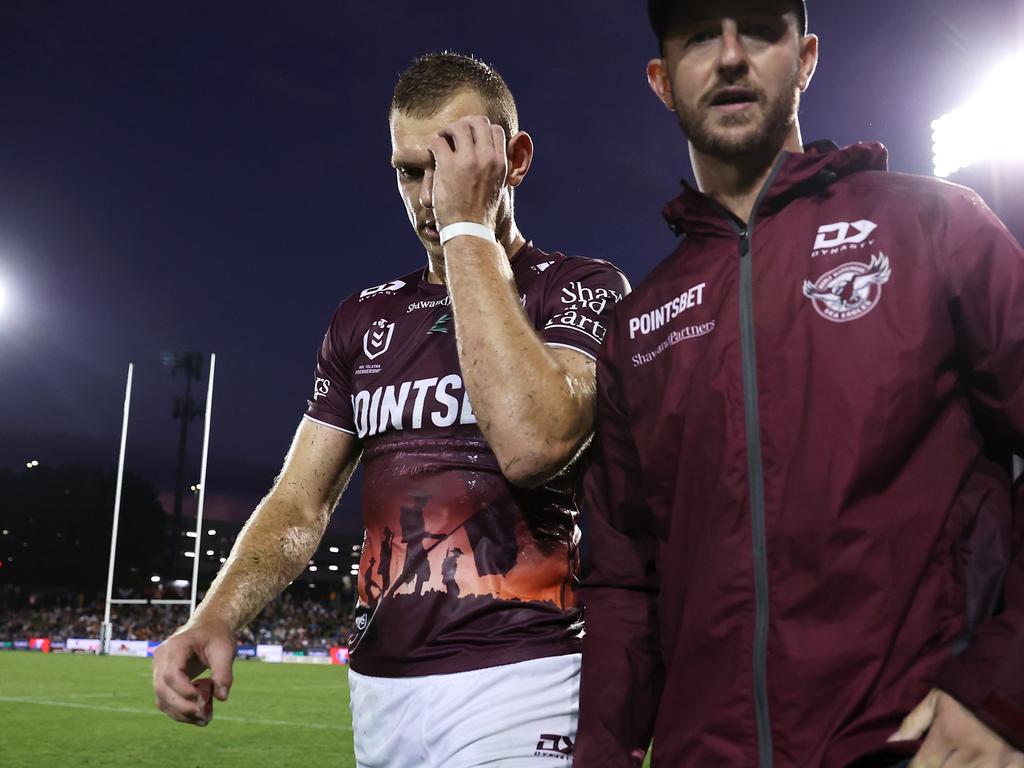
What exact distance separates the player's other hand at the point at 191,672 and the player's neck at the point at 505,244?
3.54 feet

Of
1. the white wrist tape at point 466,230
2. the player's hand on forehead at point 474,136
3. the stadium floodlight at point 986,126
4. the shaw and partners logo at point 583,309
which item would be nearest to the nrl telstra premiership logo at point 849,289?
the shaw and partners logo at point 583,309

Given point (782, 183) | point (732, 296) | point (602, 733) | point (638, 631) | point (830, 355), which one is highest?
point (782, 183)

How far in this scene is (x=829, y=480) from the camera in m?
1.59

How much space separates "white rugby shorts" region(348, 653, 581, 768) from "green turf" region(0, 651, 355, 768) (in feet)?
27.5

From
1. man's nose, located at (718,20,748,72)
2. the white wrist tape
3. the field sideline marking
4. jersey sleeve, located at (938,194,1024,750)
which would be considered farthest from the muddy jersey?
the field sideline marking

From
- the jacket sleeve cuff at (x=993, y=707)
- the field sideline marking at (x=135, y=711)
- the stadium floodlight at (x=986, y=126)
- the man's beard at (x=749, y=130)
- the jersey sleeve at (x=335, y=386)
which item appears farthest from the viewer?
the stadium floodlight at (x=986, y=126)

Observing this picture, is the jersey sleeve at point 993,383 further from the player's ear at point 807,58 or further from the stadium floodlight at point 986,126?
the stadium floodlight at point 986,126

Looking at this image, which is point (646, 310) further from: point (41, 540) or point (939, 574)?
point (41, 540)

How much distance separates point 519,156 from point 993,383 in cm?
145

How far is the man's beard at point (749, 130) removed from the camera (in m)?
1.96

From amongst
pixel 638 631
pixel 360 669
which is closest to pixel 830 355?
pixel 638 631

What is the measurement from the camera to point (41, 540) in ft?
208

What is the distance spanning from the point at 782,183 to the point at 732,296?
0.73ft

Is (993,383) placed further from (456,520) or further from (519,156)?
(519,156)
